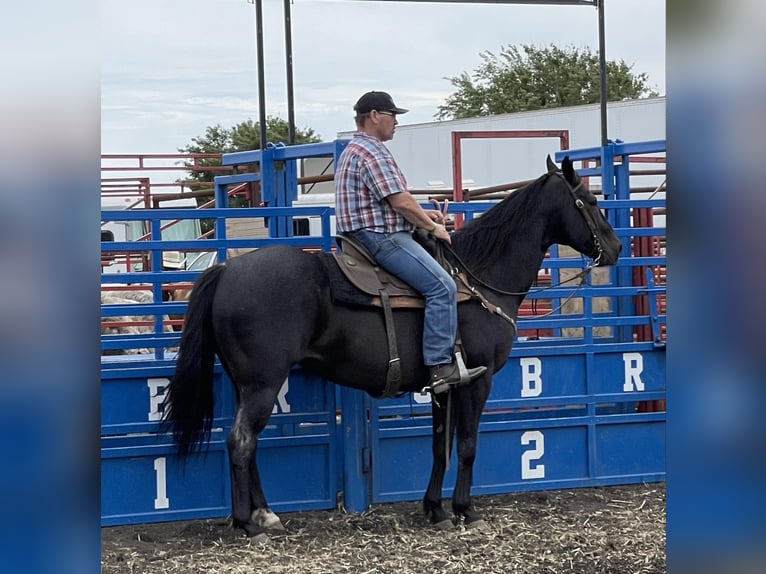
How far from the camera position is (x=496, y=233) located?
18.8 feet

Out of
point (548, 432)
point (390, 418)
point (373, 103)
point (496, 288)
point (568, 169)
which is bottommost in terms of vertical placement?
point (548, 432)

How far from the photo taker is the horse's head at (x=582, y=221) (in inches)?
227

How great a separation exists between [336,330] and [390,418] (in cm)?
127

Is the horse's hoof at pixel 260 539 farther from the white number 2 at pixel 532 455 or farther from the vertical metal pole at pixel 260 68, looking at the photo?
the vertical metal pole at pixel 260 68

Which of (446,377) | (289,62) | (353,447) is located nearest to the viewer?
(446,377)

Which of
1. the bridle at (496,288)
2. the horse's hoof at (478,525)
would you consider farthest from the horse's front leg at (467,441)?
the bridle at (496,288)

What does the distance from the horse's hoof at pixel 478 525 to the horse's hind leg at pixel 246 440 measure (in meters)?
1.16

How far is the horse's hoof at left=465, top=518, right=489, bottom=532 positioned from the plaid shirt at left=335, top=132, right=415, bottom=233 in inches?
67.2

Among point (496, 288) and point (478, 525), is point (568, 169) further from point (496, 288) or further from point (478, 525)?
point (478, 525)

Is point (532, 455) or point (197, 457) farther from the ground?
point (197, 457)

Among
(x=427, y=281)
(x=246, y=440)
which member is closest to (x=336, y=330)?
(x=427, y=281)

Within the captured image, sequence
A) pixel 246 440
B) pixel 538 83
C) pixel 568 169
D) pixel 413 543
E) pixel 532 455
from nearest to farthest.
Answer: pixel 246 440
pixel 413 543
pixel 568 169
pixel 532 455
pixel 538 83

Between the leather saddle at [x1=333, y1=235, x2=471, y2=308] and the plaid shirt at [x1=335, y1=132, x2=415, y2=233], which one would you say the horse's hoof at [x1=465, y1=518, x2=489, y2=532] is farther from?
the plaid shirt at [x1=335, y1=132, x2=415, y2=233]
